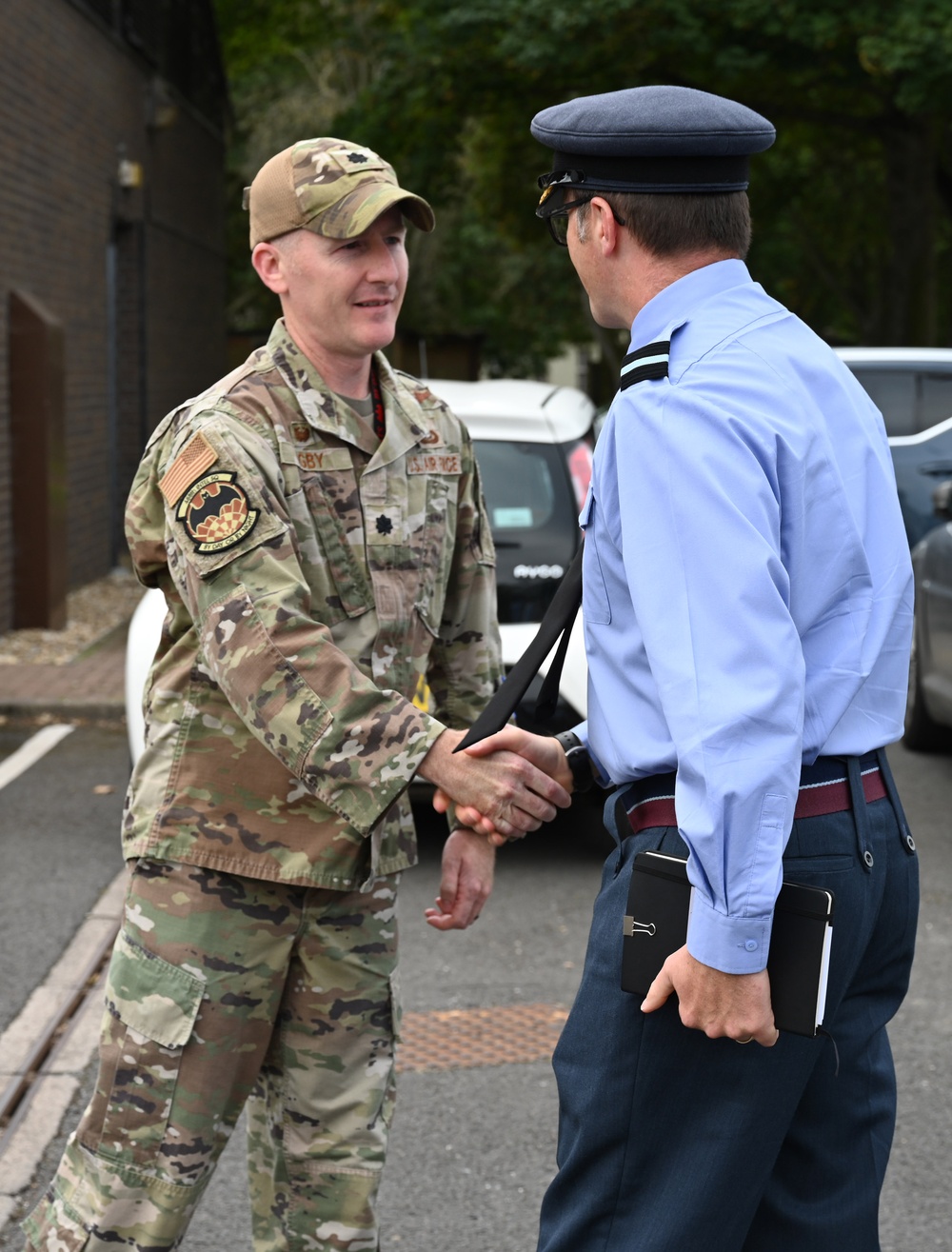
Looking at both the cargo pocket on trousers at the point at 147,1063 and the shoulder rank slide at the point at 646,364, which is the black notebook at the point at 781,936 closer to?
the shoulder rank slide at the point at 646,364

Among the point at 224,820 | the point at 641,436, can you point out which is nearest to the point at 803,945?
the point at 641,436

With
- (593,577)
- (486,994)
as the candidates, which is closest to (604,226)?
(593,577)

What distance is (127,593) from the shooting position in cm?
1397

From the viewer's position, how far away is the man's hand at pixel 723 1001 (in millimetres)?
1935

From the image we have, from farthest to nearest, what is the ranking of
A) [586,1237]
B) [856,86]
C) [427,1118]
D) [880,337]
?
[880,337] → [856,86] → [427,1118] → [586,1237]

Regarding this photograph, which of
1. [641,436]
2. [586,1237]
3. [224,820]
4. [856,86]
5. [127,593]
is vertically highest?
[856,86]

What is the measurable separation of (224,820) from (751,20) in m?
15.6

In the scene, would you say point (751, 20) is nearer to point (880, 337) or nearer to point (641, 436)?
point (880, 337)

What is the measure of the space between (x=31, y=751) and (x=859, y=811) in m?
6.51

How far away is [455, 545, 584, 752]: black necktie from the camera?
2252 millimetres

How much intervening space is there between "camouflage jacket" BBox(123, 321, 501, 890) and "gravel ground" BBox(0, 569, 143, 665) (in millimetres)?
7897

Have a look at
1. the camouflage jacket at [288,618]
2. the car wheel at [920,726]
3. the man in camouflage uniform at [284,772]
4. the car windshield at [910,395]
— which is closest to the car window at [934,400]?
the car windshield at [910,395]

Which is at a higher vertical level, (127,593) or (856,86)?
(856,86)

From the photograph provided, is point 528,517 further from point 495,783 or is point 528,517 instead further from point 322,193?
point 495,783
